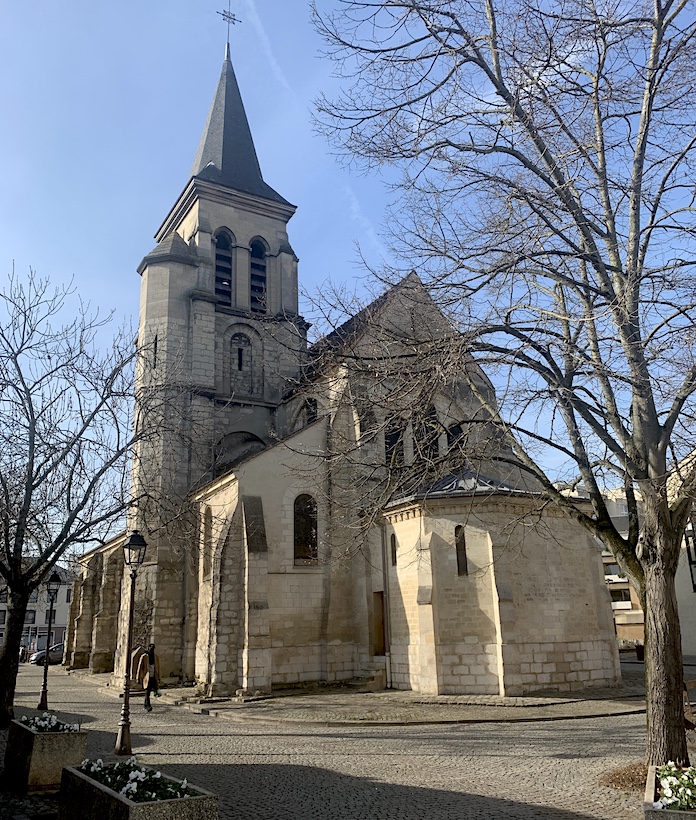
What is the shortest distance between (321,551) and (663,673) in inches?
533

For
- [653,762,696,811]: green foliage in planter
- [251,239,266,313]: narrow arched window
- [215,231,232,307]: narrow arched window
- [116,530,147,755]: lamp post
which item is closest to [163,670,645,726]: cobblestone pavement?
[116,530,147,755]: lamp post

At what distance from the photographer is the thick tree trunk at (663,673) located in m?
7.37

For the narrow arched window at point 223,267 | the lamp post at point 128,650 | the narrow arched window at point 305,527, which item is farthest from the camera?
the narrow arched window at point 223,267

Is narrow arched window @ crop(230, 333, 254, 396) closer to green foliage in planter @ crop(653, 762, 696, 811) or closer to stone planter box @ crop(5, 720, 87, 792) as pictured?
stone planter box @ crop(5, 720, 87, 792)

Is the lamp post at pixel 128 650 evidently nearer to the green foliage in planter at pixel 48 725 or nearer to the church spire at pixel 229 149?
the green foliage in planter at pixel 48 725

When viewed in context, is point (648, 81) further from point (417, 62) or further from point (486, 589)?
point (486, 589)

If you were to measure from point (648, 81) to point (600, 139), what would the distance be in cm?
81

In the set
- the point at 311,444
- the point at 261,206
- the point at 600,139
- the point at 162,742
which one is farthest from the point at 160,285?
the point at 600,139

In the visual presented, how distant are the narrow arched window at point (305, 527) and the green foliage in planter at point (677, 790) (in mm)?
15634

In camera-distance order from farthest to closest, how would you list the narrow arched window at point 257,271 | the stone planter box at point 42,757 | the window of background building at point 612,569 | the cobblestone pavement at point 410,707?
1. the window of background building at point 612,569
2. the narrow arched window at point 257,271
3. the cobblestone pavement at point 410,707
4. the stone planter box at point 42,757

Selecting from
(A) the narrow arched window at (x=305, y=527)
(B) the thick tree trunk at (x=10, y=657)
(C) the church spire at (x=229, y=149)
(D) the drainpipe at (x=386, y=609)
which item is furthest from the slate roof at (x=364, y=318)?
(C) the church spire at (x=229, y=149)

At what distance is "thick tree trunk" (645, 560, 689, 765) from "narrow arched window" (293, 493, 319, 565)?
13.5 meters

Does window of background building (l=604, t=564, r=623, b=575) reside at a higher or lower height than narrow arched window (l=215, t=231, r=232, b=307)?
lower

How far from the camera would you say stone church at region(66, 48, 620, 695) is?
1619cm
